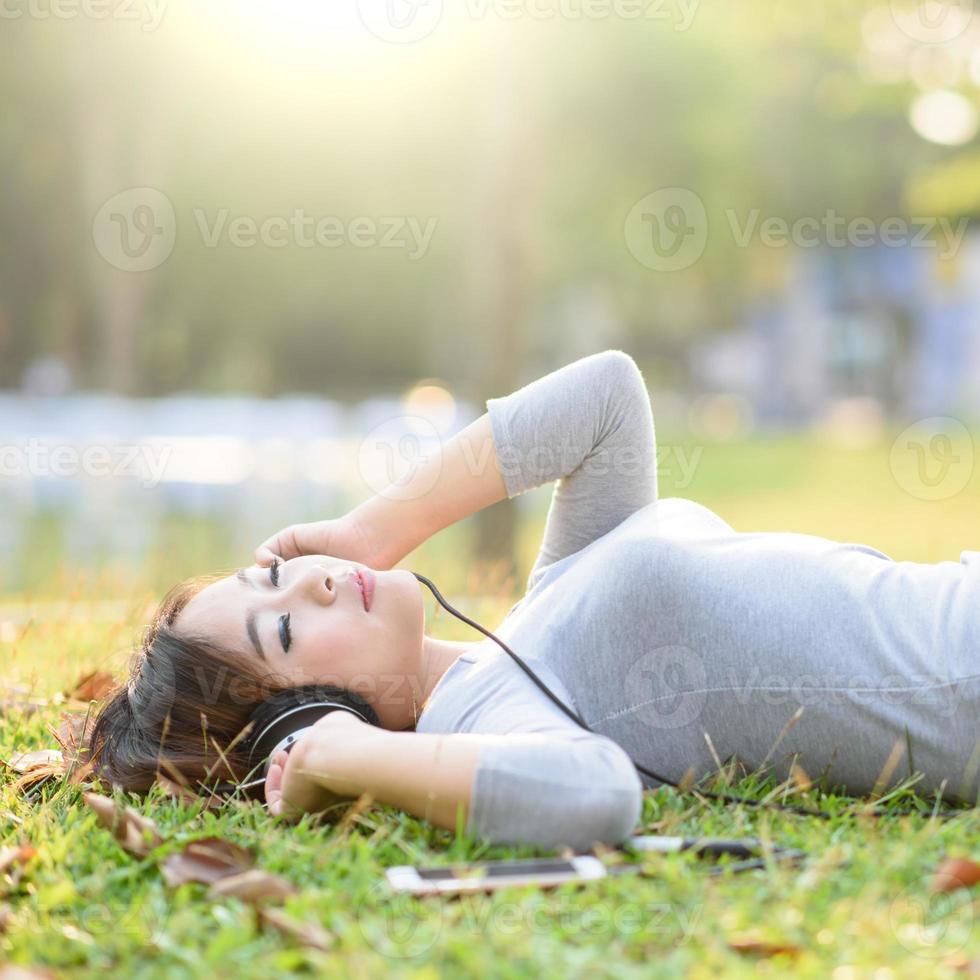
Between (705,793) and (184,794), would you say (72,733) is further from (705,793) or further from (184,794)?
(705,793)

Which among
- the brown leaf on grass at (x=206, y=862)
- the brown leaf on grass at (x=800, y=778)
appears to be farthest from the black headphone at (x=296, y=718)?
the brown leaf on grass at (x=206, y=862)

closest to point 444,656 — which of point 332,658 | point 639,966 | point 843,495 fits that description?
point 332,658

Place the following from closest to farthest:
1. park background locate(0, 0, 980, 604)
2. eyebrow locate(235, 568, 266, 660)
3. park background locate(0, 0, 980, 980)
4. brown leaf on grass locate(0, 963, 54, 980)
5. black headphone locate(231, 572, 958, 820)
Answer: brown leaf on grass locate(0, 963, 54, 980)
park background locate(0, 0, 980, 980)
black headphone locate(231, 572, 958, 820)
eyebrow locate(235, 568, 266, 660)
park background locate(0, 0, 980, 604)

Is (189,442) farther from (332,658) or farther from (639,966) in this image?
(639,966)

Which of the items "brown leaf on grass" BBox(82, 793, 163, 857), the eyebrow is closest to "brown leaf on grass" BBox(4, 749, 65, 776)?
"brown leaf on grass" BBox(82, 793, 163, 857)

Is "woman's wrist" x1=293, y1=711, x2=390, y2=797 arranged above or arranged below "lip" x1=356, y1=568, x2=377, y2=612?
below

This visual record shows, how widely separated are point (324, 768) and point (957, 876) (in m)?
1.16

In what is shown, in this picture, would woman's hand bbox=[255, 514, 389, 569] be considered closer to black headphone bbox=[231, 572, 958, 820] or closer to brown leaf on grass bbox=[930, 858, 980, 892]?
black headphone bbox=[231, 572, 958, 820]

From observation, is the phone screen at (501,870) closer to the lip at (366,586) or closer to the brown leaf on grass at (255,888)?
the brown leaf on grass at (255,888)

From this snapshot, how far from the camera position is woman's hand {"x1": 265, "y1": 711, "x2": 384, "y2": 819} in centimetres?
232

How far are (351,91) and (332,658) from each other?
14.1m

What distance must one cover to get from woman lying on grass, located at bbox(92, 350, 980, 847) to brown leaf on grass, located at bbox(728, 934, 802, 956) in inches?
16.7

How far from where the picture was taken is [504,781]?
219 centimetres

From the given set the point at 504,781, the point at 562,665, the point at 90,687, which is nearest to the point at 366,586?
the point at 562,665
